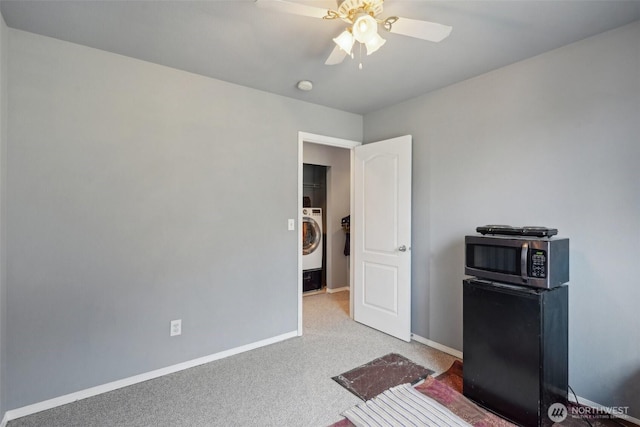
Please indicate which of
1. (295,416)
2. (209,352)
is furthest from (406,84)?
(209,352)

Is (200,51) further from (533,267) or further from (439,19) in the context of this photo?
(533,267)

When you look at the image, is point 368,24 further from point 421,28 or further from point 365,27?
point 421,28

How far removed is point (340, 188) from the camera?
196 inches

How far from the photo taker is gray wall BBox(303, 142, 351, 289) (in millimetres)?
4938

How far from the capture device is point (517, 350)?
1.88 meters

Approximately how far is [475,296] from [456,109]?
5.35 feet

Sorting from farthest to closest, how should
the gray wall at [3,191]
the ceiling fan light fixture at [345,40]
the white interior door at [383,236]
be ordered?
the white interior door at [383,236] < the gray wall at [3,191] < the ceiling fan light fixture at [345,40]

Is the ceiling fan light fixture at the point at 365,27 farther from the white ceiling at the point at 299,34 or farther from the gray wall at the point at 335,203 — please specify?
the gray wall at the point at 335,203

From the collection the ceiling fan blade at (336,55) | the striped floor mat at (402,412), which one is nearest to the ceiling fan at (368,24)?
the ceiling fan blade at (336,55)

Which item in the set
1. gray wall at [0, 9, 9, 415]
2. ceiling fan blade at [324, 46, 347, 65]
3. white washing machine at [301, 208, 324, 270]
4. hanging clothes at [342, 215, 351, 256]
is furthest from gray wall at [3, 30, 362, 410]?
hanging clothes at [342, 215, 351, 256]

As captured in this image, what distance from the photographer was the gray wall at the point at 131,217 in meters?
2.02

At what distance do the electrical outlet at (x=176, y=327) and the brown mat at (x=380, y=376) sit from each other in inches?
50.5

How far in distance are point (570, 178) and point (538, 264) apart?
0.76 m

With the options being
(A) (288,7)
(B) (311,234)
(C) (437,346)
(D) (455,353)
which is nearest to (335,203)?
(B) (311,234)
